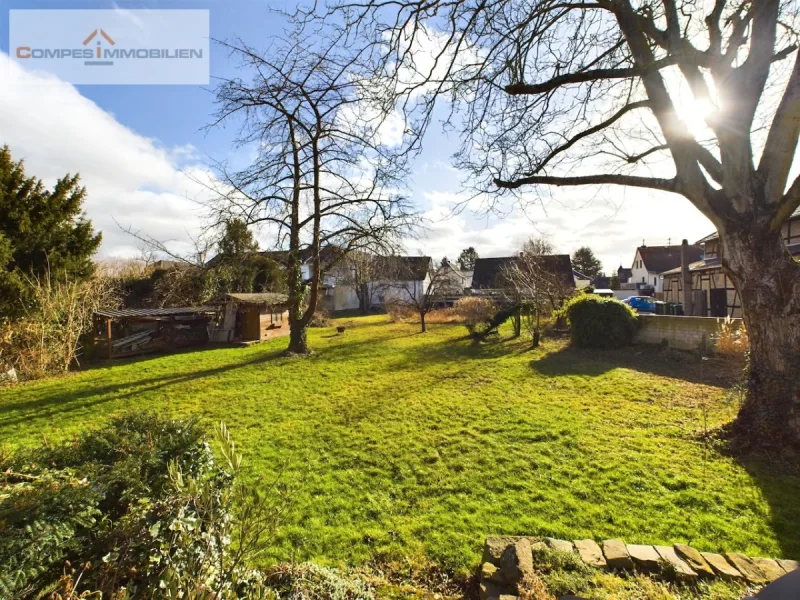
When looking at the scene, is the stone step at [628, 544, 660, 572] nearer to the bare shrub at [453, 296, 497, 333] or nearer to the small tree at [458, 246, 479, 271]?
the bare shrub at [453, 296, 497, 333]

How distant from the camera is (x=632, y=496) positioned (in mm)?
3656

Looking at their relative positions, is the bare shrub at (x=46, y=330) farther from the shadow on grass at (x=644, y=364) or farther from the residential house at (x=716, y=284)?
the residential house at (x=716, y=284)

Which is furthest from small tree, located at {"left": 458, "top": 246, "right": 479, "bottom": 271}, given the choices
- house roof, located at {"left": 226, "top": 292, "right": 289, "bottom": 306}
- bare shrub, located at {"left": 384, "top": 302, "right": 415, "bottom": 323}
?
house roof, located at {"left": 226, "top": 292, "right": 289, "bottom": 306}

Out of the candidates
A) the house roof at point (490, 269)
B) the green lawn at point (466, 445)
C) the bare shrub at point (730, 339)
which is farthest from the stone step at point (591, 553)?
the house roof at point (490, 269)

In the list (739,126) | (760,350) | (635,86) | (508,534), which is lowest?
(508,534)

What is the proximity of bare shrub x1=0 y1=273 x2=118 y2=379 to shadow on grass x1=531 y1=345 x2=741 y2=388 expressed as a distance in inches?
531

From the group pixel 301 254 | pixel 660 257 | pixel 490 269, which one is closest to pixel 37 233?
pixel 301 254

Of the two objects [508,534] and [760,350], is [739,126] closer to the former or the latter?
[760,350]

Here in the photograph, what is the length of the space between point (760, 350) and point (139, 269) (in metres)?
23.4

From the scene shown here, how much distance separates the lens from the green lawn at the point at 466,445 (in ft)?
10.5

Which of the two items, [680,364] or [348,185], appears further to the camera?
[348,185]

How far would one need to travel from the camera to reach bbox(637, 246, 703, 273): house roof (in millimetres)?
43125

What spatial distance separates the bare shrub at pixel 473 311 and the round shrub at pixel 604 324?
4243 mm

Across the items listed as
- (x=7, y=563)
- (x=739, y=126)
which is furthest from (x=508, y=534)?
(x=739, y=126)
